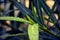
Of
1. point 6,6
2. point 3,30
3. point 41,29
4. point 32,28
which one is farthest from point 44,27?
point 3,30

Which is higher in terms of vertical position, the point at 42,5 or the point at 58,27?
the point at 42,5

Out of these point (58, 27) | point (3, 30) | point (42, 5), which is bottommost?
point (3, 30)

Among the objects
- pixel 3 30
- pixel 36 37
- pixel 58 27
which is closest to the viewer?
pixel 36 37

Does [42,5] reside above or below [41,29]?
above

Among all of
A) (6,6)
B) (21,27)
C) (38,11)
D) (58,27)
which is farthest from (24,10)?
(21,27)

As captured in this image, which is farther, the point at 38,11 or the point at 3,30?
the point at 3,30

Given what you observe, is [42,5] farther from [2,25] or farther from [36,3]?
[2,25]

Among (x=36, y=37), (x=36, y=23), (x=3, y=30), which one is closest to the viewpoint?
(x=36, y=37)

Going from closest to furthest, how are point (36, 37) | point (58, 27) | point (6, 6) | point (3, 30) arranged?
point (36, 37)
point (58, 27)
point (6, 6)
point (3, 30)

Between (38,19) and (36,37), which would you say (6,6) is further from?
(36,37)
